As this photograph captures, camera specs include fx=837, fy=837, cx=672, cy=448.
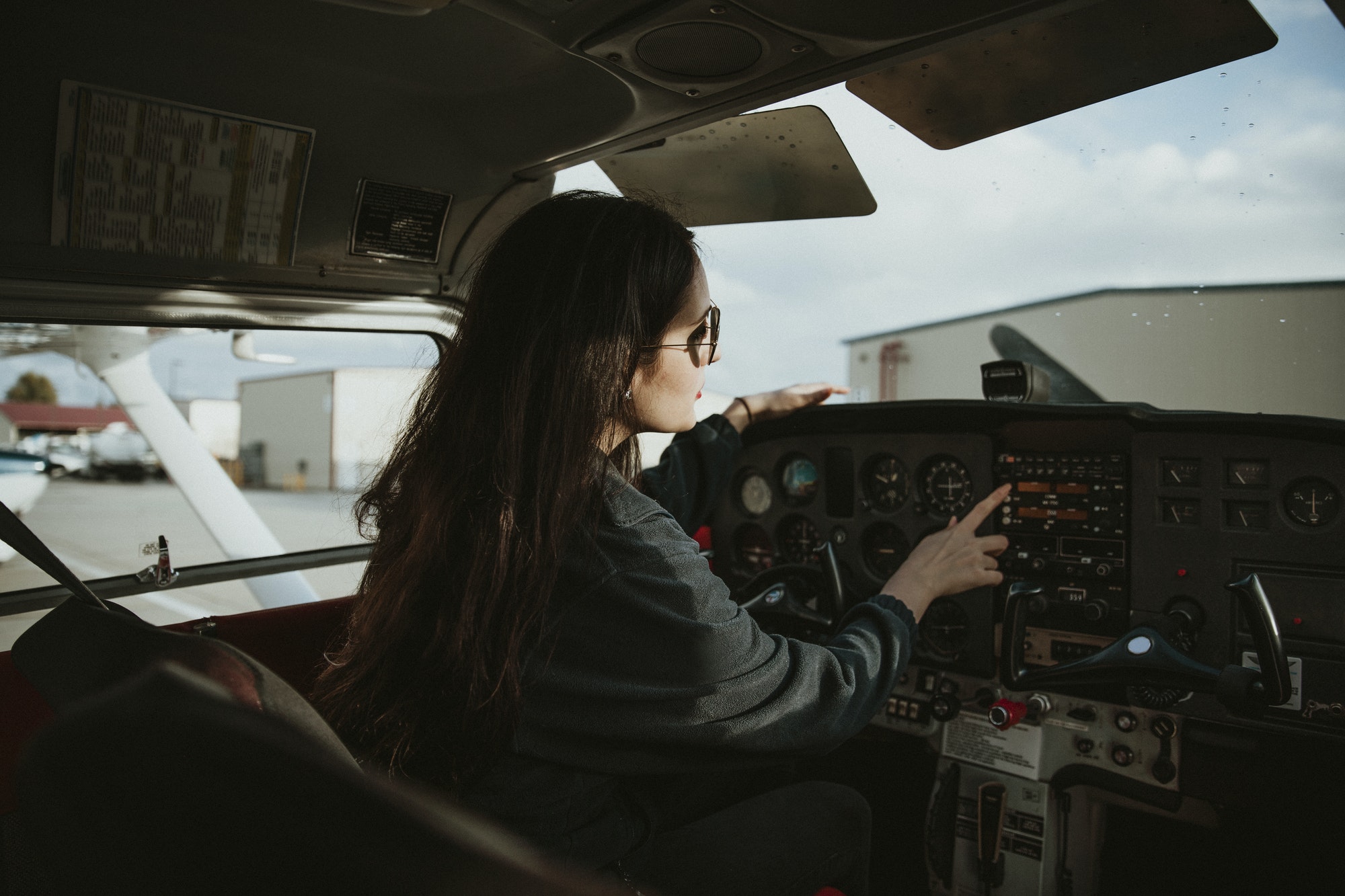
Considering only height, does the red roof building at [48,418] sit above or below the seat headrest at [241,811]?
above

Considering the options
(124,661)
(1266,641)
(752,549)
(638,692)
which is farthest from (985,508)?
(124,661)

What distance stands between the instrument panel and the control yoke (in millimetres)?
110

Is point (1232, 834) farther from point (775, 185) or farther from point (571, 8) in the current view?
point (571, 8)

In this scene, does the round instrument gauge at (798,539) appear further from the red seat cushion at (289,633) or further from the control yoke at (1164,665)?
the red seat cushion at (289,633)

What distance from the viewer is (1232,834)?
1.96 m

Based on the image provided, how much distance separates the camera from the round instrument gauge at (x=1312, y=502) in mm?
1617

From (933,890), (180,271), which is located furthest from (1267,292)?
(180,271)

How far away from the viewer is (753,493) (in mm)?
2541

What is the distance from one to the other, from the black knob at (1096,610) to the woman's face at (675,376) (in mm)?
1087

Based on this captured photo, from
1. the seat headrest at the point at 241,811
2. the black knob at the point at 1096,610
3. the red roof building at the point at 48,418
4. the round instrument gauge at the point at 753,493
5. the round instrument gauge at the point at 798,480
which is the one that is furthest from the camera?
the round instrument gauge at the point at 753,493

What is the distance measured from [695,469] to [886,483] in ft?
1.75

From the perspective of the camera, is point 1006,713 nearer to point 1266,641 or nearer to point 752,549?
point 1266,641

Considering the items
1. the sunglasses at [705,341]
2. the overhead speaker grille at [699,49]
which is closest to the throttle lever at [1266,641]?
the sunglasses at [705,341]

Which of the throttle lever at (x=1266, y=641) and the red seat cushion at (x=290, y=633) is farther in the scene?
the red seat cushion at (x=290, y=633)
